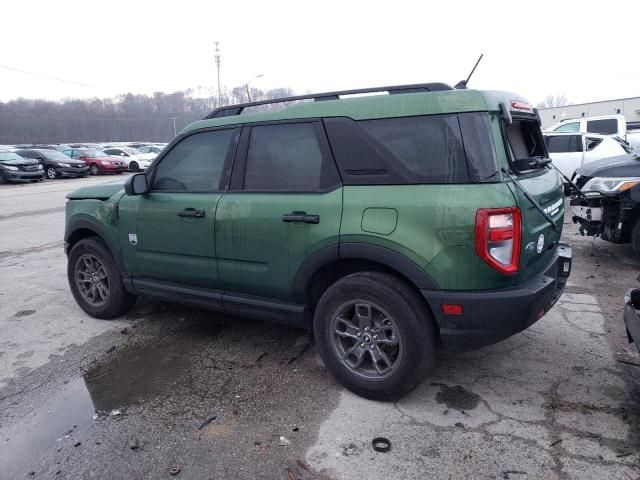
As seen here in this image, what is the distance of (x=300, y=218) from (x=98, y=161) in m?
27.7

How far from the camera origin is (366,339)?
124 inches

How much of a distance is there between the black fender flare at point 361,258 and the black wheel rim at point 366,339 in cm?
29

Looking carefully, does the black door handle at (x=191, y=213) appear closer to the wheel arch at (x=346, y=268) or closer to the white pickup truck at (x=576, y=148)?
the wheel arch at (x=346, y=268)

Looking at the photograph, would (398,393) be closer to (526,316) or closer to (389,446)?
(389,446)

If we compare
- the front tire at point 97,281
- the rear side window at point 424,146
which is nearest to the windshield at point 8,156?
the front tire at point 97,281

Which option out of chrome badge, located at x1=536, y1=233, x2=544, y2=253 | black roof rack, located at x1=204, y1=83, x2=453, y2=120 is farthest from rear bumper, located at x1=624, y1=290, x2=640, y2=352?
black roof rack, located at x1=204, y1=83, x2=453, y2=120

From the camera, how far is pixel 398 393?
3.08m

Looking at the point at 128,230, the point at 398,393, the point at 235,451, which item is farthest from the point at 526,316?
the point at 128,230

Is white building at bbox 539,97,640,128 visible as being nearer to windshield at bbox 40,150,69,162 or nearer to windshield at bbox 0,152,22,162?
windshield at bbox 40,150,69,162

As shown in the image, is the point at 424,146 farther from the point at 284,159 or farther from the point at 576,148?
the point at 576,148

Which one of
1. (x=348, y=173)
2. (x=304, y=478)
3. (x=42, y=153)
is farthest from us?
(x=42, y=153)

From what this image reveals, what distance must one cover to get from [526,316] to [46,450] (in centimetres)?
292

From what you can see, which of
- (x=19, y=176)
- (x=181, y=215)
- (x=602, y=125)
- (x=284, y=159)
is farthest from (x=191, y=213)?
(x=19, y=176)

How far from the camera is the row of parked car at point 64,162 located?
73.7 feet
